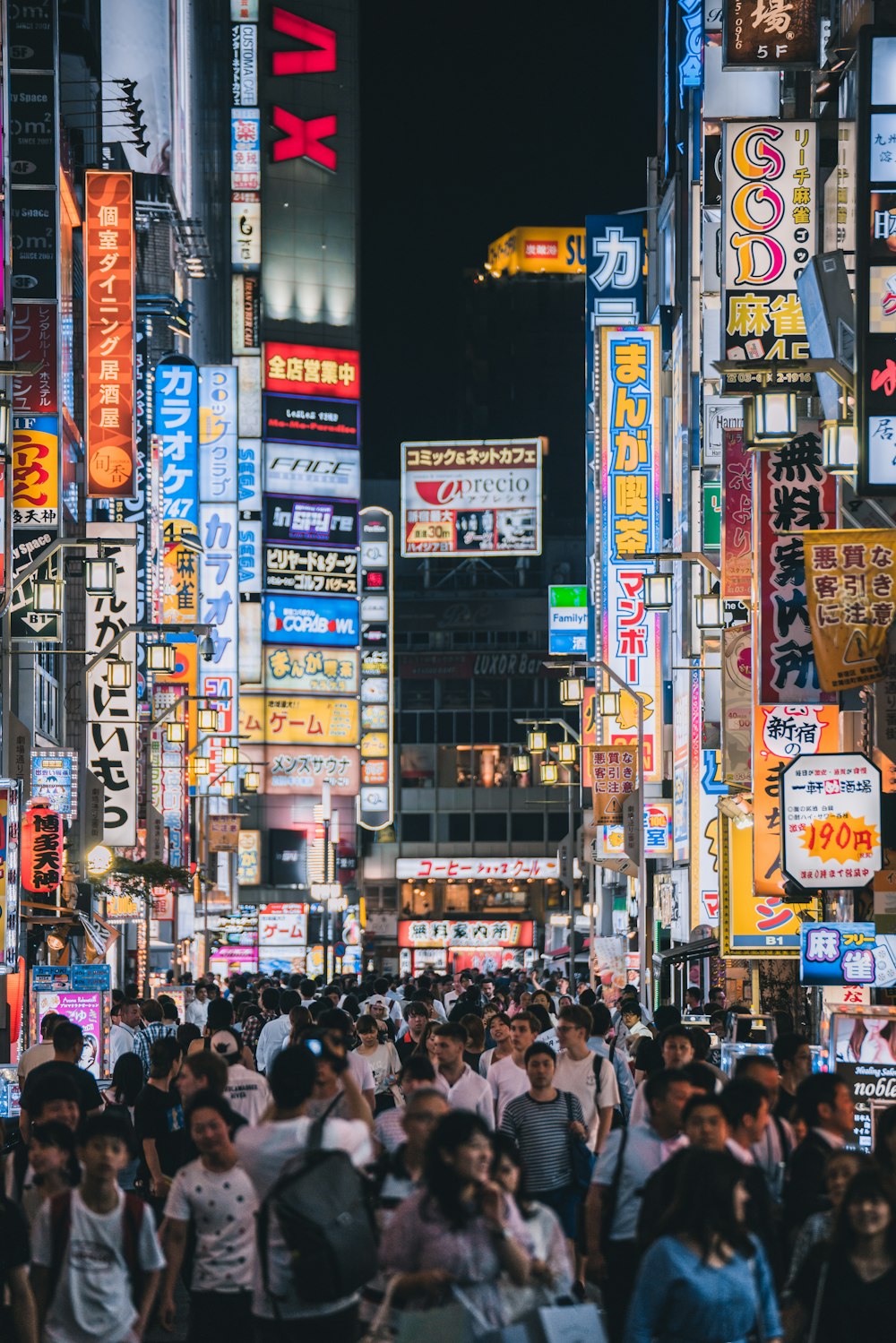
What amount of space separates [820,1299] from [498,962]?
83881mm

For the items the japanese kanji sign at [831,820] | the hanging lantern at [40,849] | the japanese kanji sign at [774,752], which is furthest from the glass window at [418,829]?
the japanese kanji sign at [831,820]

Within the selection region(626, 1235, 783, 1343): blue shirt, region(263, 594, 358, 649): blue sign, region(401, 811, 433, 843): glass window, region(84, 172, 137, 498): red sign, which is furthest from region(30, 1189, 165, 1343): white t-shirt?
region(401, 811, 433, 843): glass window

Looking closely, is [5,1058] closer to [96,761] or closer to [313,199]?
[96,761]

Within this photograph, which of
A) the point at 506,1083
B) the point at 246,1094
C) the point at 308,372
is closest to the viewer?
the point at 246,1094

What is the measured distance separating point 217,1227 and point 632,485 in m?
40.9

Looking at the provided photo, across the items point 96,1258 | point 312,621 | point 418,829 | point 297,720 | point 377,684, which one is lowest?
point 418,829

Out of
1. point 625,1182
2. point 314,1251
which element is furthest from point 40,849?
point 314,1251

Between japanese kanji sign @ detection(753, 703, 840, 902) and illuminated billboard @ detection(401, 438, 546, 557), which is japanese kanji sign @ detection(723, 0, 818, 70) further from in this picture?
illuminated billboard @ detection(401, 438, 546, 557)

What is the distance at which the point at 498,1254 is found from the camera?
718cm

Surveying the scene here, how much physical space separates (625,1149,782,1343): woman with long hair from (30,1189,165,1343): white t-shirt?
2.07 meters

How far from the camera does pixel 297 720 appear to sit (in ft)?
267

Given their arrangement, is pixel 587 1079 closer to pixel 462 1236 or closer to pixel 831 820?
pixel 462 1236

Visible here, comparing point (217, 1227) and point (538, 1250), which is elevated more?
point (538, 1250)

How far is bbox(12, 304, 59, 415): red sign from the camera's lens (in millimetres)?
33406
